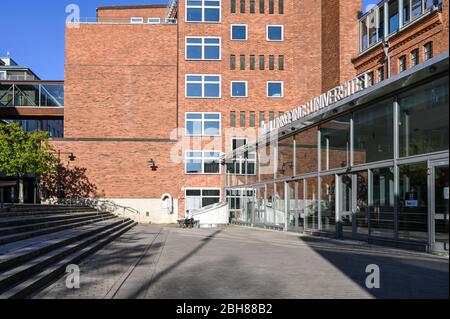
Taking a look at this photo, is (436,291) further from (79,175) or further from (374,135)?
Result: (79,175)

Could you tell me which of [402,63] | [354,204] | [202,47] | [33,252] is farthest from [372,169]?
[202,47]

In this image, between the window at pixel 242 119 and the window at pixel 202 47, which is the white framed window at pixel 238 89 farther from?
the window at pixel 202 47

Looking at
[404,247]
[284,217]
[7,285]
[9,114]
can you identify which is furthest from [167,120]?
[7,285]

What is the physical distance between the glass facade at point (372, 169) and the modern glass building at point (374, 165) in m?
0.03

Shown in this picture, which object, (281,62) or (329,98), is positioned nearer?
(329,98)

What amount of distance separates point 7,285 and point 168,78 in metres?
35.5

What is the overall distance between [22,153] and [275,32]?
22052 mm

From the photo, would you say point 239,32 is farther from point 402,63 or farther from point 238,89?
point 402,63

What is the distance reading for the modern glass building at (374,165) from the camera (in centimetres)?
1370

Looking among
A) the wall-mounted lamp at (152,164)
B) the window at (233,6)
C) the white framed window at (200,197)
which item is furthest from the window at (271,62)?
the wall-mounted lamp at (152,164)

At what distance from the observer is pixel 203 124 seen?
4181 cm

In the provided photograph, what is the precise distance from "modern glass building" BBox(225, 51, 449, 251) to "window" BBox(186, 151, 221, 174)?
1410 centimetres

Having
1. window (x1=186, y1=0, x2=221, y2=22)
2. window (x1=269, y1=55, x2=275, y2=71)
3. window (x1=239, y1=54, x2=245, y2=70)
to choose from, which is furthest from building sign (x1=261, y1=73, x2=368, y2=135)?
window (x1=186, y1=0, x2=221, y2=22)

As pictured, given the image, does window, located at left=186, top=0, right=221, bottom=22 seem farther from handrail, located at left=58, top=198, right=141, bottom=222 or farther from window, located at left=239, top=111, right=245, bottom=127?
handrail, located at left=58, top=198, right=141, bottom=222
